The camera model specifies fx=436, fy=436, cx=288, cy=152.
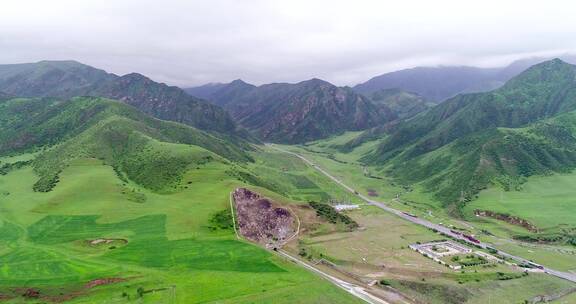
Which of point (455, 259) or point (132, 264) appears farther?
point (455, 259)

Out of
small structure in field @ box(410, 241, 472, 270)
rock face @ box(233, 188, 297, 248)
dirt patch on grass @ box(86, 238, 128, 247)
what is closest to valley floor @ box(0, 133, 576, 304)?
dirt patch on grass @ box(86, 238, 128, 247)

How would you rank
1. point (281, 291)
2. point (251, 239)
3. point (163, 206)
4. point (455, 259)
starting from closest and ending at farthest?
point (281, 291), point (455, 259), point (251, 239), point (163, 206)

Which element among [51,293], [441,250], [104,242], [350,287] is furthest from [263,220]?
[51,293]

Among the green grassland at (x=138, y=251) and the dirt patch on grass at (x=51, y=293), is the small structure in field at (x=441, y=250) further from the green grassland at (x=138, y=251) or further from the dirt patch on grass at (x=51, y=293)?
the dirt patch on grass at (x=51, y=293)

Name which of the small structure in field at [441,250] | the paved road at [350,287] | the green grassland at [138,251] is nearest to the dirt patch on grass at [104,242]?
the green grassland at [138,251]

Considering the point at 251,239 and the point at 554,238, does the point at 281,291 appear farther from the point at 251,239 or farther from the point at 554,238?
the point at 554,238

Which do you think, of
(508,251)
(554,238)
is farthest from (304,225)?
(554,238)
